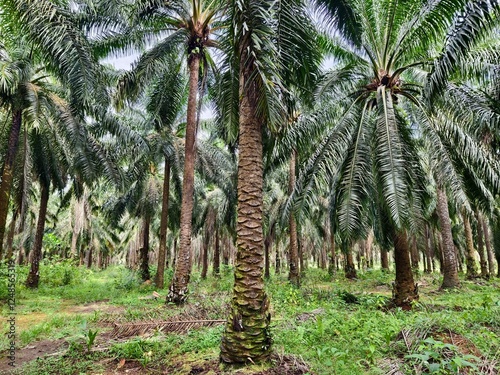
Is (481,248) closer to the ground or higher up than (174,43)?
closer to the ground

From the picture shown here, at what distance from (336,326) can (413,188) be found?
14.0 feet

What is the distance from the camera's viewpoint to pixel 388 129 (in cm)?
863

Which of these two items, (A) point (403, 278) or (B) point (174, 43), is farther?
(B) point (174, 43)

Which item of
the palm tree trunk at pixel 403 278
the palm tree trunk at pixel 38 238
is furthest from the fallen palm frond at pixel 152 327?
the palm tree trunk at pixel 38 238

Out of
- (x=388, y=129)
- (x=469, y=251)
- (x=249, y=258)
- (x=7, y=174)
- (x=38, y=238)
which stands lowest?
(x=249, y=258)

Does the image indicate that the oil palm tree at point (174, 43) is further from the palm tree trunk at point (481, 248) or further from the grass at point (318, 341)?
the palm tree trunk at point (481, 248)

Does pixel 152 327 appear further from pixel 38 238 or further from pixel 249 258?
pixel 38 238

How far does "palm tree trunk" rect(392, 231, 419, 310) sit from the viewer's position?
944cm

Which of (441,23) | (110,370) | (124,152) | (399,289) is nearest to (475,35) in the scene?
(441,23)

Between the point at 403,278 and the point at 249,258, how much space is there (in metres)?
6.78

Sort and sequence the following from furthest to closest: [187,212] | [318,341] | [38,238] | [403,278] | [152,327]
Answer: [38,238] < [187,212] < [403,278] < [152,327] < [318,341]

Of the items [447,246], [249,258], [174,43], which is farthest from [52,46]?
[447,246]

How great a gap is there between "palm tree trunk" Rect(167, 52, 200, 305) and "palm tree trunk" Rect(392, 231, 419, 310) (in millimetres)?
6364

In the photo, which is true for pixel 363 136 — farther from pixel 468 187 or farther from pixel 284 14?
pixel 284 14
